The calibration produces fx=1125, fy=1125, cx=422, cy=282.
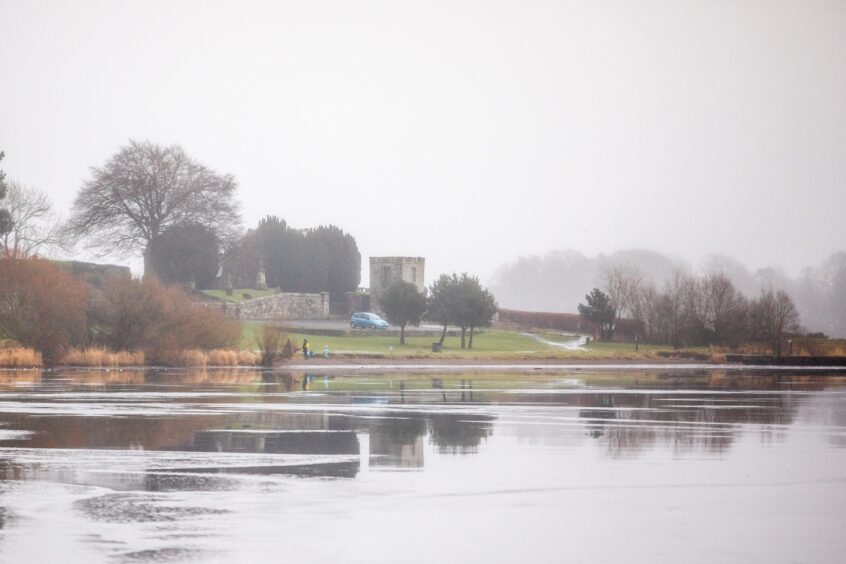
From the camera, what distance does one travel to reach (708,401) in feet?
95.2

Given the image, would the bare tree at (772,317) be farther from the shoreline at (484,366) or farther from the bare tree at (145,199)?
the bare tree at (145,199)

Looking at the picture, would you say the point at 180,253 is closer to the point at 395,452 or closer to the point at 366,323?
the point at 366,323

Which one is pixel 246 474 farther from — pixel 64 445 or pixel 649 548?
pixel 649 548

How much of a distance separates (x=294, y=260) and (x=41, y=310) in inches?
1774

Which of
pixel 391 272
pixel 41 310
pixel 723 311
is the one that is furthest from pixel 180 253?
pixel 723 311

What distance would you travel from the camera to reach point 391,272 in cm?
8738

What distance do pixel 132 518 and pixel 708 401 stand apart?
20.2 metres

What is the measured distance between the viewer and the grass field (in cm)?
5678

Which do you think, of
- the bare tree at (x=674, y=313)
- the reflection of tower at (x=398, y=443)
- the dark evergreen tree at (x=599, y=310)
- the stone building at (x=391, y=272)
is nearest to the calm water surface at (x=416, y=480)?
the reflection of tower at (x=398, y=443)

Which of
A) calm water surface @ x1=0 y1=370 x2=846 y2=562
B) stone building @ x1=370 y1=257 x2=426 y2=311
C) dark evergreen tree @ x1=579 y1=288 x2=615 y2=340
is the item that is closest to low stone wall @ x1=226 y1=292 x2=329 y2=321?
stone building @ x1=370 y1=257 x2=426 y2=311

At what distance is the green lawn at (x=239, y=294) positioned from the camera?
77275 millimetres

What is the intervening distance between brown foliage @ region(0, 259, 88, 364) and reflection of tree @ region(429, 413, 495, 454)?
2766 cm

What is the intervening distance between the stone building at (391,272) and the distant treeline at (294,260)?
6.09 metres

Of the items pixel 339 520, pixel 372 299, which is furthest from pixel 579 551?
pixel 372 299
